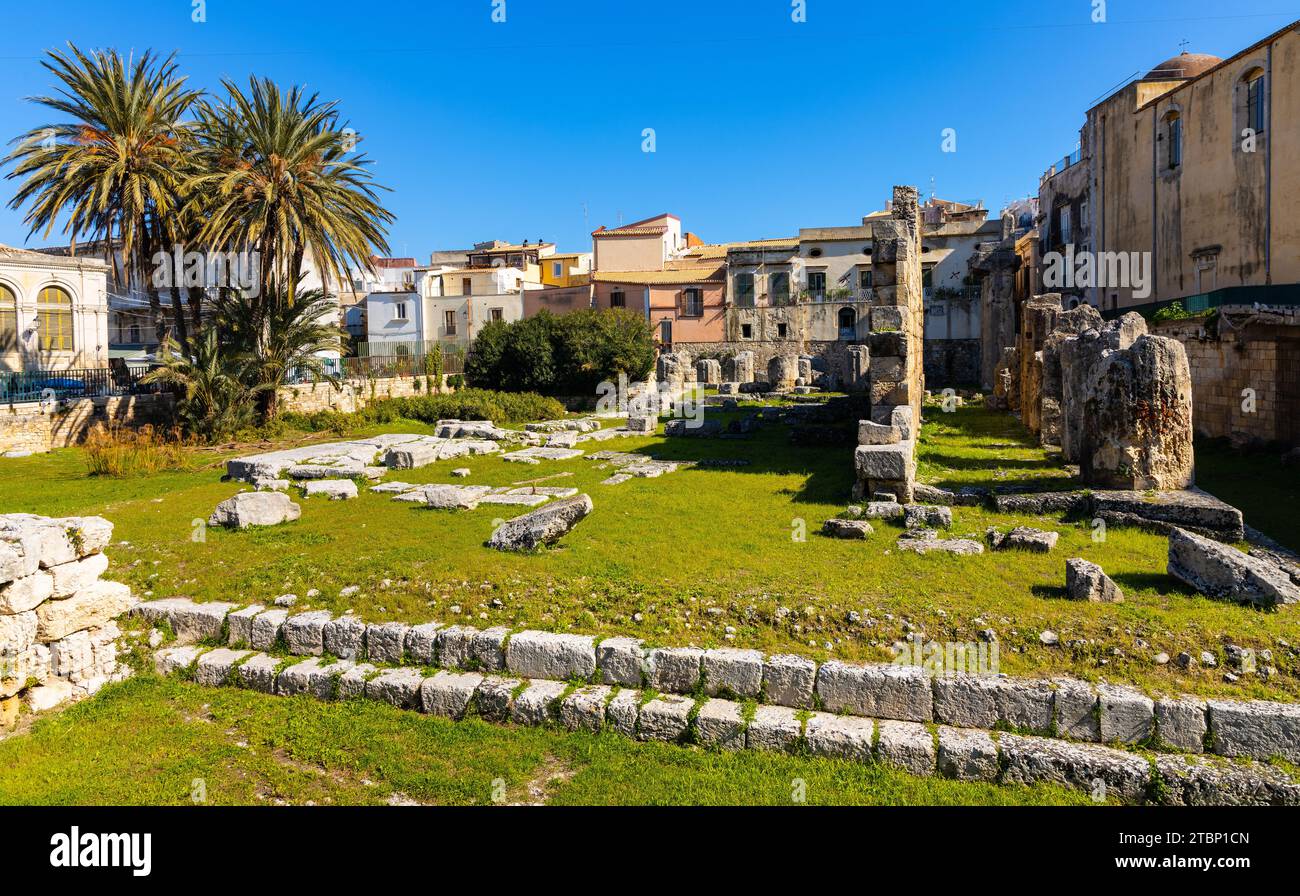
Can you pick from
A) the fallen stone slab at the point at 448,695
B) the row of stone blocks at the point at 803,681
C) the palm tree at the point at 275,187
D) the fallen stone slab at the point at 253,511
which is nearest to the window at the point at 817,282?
the palm tree at the point at 275,187

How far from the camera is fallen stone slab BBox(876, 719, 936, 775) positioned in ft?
16.9

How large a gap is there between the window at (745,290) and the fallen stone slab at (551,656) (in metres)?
47.7

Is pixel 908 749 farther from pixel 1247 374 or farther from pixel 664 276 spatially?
pixel 664 276

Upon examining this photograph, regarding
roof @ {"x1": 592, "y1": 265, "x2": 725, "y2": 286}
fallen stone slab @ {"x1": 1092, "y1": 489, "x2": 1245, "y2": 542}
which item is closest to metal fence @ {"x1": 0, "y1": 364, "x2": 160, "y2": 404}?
fallen stone slab @ {"x1": 1092, "y1": 489, "x2": 1245, "y2": 542}

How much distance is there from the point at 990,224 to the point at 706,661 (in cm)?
5214

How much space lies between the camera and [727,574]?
7.76 metres

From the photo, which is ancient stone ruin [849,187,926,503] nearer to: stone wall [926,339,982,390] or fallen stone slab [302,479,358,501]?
fallen stone slab [302,479,358,501]

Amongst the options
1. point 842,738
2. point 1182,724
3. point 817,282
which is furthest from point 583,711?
point 817,282

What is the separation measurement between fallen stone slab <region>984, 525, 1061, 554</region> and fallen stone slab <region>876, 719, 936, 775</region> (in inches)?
148

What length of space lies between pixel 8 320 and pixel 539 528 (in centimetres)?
3219

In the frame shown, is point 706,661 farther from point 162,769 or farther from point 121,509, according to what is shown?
point 121,509

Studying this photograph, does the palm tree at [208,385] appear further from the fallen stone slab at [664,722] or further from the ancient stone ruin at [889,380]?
the fallen stone slab at [664,722]

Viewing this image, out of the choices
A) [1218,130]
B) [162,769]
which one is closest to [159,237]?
[162,769]
